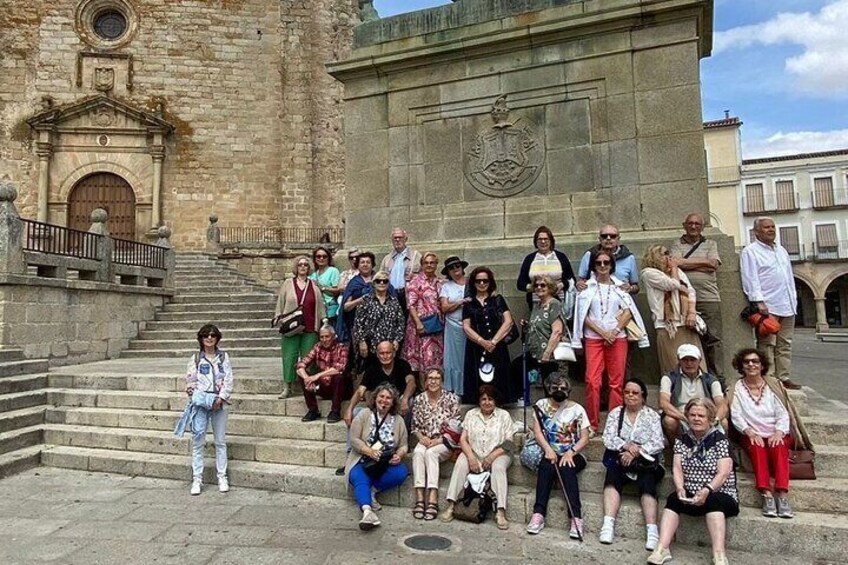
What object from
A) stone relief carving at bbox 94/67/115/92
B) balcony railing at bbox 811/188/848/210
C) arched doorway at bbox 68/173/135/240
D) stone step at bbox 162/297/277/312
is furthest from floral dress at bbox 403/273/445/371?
balcony railing at bbox 811/188/848/210

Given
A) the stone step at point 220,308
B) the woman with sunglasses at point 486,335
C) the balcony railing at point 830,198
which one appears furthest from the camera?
the balcony railing at point 830,198

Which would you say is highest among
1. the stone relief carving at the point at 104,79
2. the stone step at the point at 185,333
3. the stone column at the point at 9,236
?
the stone relief carving at the point at 104,79

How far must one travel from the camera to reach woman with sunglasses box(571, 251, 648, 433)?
456 cm

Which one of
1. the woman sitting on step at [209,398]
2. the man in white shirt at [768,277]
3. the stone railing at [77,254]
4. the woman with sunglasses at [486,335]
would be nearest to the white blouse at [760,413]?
the man in white shirt at [768,277]

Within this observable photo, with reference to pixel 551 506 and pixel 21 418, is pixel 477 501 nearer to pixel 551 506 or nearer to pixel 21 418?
pixel 551 506

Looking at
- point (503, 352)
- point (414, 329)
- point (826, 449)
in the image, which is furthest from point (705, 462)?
point (414, 329)

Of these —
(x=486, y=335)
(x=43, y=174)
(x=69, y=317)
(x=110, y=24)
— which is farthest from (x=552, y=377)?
(x=110, y=24)

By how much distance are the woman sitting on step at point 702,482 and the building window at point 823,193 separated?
38263mm

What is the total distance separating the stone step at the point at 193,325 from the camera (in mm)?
11523

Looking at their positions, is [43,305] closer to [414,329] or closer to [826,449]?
[414,329]

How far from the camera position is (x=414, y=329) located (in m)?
5.36

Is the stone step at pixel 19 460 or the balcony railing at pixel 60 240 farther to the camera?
the balcony railing at pixel 60 240

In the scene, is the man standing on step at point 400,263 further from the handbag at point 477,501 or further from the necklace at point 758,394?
the necklace at point 758,394

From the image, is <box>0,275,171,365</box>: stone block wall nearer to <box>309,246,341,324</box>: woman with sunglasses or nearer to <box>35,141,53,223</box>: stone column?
<box>309,246,341,324</box>: woman with sunglasses
